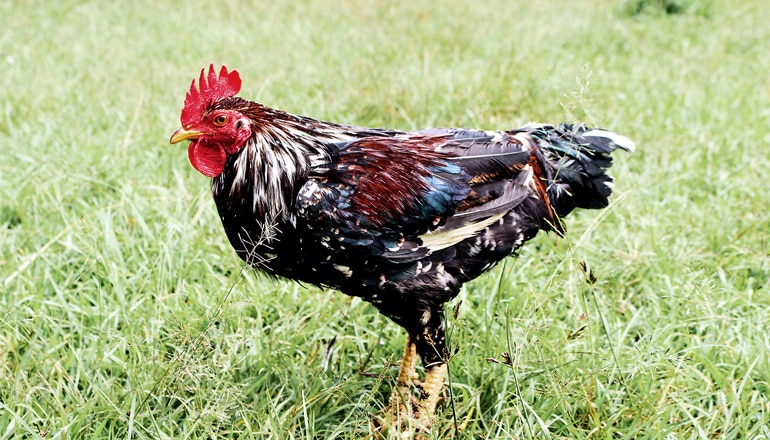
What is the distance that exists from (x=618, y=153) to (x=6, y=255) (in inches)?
150

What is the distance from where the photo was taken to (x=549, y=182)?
2814 mm

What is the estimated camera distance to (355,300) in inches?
135

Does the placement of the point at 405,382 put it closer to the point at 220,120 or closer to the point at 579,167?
the point at 579,167

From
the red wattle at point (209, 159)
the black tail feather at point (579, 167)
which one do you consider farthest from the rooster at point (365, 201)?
the black tail feather at point (579, 167)

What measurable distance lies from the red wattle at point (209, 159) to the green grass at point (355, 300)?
0.48m

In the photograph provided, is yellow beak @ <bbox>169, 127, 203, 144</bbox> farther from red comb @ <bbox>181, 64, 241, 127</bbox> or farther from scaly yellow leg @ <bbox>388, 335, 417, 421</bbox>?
scaly yellow leg @ <bbox>388, 335, 417, 421</bbox>

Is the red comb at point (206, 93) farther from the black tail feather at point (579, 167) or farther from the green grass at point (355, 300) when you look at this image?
the black tail feather at point (579, 167)

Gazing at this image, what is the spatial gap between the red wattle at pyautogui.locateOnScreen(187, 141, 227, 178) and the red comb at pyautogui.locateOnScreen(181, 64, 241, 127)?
10 centimetres

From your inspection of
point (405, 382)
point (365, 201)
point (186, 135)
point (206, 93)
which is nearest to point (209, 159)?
point (186, 135)

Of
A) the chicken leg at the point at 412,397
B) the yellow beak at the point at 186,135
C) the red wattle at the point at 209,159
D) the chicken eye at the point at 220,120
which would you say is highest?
the chicken eye at the point at 220,120

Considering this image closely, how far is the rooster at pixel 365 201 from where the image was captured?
2.41 m

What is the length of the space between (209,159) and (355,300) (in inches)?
48.5

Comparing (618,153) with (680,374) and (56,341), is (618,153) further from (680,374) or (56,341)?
(56,341)

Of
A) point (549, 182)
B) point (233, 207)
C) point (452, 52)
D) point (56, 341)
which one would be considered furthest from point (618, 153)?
point (56, 341)
